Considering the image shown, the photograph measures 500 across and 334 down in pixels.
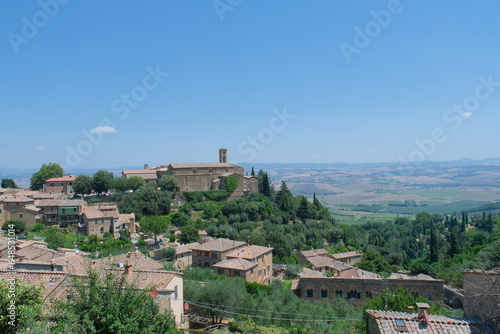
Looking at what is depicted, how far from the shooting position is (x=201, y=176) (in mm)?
54531

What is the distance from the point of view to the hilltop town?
38.3 feet

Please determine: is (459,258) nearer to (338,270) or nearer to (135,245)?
(338,270)

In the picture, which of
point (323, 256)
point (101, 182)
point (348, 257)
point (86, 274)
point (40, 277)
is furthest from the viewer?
point (101, 182)

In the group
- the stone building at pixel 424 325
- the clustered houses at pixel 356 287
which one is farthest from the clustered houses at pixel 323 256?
the stone building at pixel 424 325

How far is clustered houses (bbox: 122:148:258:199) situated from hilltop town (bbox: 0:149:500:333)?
161 mm

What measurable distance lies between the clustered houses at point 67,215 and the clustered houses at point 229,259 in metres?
8.13

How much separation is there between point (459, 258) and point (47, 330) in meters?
43.3

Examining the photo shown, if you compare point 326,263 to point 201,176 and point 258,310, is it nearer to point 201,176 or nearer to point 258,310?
point 258,310

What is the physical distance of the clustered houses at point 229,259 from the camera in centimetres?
2591

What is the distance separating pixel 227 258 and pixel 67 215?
58.8 ft

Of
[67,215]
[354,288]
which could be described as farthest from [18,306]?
[67,215]

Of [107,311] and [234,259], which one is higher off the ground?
[107,311]

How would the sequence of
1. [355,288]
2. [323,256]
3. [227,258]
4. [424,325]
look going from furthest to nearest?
[323,256] < [227,258] < [355,288] < [424,325]

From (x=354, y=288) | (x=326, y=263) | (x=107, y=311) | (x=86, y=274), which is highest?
(x=107, y=311)
